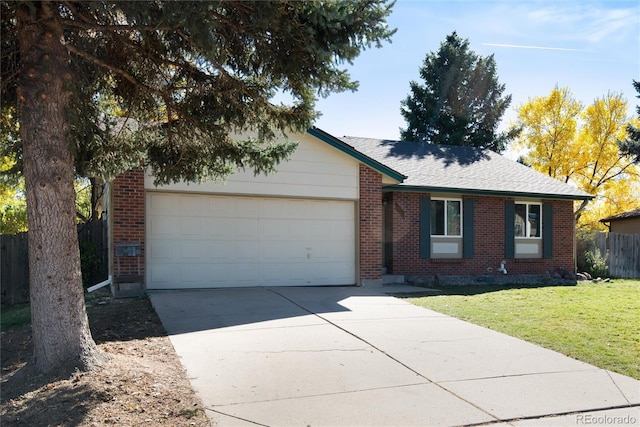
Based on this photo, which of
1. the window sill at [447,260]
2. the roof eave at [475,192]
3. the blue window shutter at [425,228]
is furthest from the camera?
the window sill at [447,260]

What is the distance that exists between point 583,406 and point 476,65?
3023cm

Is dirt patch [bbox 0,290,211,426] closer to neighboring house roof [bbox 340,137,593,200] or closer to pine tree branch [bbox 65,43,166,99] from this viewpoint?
pine tree branch [bbox 65,43,166,99]

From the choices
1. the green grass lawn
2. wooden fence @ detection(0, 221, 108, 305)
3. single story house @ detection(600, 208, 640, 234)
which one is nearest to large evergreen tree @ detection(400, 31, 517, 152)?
single story house @ detection(600, 208, 640, 234)

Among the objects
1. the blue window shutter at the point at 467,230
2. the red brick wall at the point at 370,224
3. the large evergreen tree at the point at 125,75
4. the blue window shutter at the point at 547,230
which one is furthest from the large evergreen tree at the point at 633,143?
the large evergreen tree at the point at 125,75

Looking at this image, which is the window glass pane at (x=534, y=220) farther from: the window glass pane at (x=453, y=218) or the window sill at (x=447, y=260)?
the window sill at (x=447, y=260)

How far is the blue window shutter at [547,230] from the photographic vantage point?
15934 mm

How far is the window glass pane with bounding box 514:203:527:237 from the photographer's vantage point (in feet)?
51.6

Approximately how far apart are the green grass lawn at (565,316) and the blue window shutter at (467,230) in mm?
1383

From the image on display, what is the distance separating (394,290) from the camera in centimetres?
1223

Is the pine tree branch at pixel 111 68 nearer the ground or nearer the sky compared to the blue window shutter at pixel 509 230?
nearer the sky

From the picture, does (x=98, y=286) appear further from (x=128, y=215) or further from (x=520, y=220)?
(x=520, y=220)

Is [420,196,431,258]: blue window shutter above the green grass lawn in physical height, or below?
above

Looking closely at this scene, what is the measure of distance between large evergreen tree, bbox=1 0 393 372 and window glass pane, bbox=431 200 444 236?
8.54 metres

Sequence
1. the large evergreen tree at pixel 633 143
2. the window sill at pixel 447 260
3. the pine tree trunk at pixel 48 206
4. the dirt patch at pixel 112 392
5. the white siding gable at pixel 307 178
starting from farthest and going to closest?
the large evergreen tree at pixel 633 143 → the window sill at pixel 447 260 → the white siding gable at pixel 307 178 → the pine tree trunk at pixel 48 206 → the dirt patch at pixel 112 392
